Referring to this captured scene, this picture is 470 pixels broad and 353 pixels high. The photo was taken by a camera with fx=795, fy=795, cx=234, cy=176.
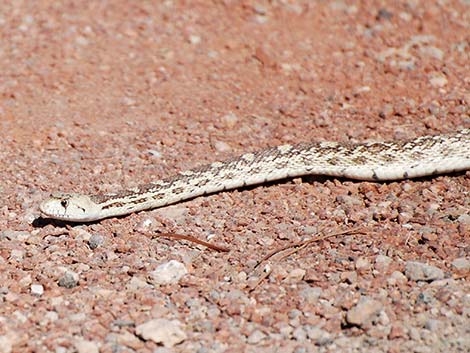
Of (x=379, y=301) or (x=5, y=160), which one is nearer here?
(x=379, y=301)

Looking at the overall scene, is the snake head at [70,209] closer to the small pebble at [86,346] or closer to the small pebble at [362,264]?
the small pebble at [86,346]

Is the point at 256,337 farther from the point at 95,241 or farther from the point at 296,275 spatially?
the point at 95,241

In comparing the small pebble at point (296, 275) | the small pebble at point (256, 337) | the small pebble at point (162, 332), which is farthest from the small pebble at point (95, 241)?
the small pebble at point (256, 337)

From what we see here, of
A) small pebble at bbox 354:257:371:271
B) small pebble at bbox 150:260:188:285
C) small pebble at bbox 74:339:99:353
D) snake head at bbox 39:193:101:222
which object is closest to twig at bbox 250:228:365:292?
small pebble at bbox 354:257:371:271

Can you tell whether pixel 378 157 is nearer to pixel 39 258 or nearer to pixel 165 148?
pixel 165 148

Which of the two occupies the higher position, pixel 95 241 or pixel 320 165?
pixel 320 165

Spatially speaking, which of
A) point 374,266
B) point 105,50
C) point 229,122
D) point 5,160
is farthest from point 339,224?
point 105,50

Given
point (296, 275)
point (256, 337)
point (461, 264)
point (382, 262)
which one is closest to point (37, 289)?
point (256, 337)
